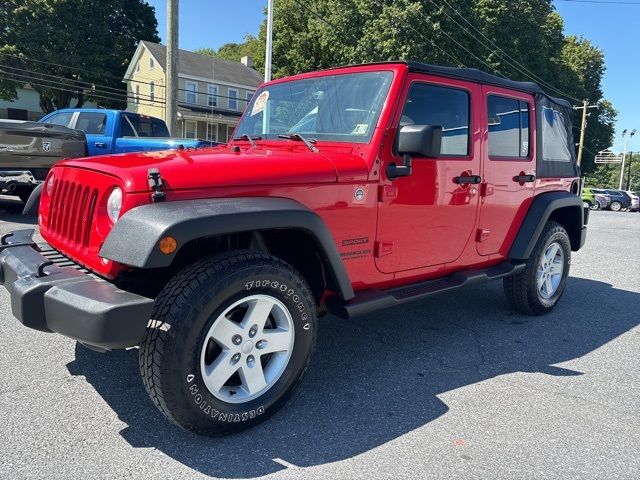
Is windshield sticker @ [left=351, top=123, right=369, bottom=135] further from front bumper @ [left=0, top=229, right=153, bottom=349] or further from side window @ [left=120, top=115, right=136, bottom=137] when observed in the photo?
side window @ [left=120, top=115, right=136, bottom=137]

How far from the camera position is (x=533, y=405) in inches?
116

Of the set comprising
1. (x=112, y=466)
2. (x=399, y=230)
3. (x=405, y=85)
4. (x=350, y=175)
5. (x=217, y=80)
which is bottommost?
(x=112, y=466)

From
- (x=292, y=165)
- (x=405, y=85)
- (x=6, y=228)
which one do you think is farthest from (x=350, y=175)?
(x=6, y=228)

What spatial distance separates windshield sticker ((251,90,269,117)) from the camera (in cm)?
387

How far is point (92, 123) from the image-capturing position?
31.3 feet

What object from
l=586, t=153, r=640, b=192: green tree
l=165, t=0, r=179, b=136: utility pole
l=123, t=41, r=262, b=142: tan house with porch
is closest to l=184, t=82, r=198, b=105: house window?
l=123, t=41, r=262, b=142: tan house with porch

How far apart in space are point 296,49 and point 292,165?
29.5m

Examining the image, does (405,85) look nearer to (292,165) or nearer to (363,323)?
(292,165)

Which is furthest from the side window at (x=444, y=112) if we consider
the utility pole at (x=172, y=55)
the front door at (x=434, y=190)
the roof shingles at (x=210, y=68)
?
the roof shingles at (x=210, y=68)

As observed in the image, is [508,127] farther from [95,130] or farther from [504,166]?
[95,130]

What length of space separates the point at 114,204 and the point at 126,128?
25.7ft

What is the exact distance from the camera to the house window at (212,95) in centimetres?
3622

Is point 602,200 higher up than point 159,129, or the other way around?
point 159,129

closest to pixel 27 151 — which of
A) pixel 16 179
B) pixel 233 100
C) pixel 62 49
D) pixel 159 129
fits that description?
pixel 16 179
